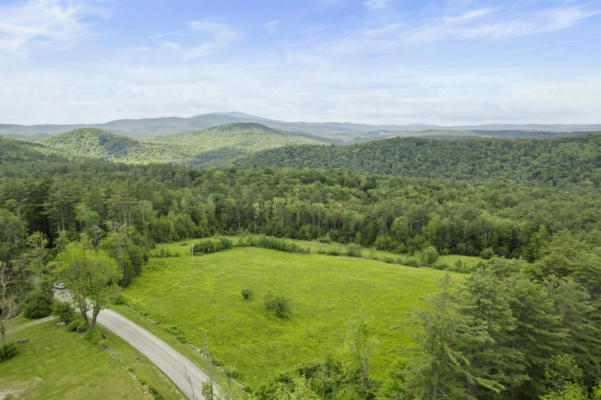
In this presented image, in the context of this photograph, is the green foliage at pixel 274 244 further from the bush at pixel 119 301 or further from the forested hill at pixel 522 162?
the forested hill at pixel 522 162

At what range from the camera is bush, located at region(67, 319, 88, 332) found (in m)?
38.0

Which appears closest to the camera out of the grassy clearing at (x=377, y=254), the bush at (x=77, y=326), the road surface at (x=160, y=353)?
the road surface at (x=160, y=353)

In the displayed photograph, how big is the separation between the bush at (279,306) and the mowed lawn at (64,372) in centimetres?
2193

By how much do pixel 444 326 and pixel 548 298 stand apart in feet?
45.5

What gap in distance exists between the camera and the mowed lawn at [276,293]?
3781cm

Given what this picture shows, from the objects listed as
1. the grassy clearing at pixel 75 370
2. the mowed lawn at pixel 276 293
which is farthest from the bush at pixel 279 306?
the grassy clearing at pixel 75 370

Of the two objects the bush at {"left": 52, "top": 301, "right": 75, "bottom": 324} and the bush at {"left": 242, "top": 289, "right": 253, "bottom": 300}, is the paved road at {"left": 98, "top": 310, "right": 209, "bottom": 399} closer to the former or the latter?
the bush at {"left": 52, "top": 301, "right": 75, "bottom": 324}

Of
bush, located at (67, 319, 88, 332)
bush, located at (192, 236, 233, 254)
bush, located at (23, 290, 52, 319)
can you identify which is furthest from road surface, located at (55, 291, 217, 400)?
bush, located at (192, 236, 233, 254)

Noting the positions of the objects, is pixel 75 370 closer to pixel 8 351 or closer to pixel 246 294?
pixel 8 351

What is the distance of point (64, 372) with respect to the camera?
101 ft

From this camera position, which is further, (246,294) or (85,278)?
(246,294)

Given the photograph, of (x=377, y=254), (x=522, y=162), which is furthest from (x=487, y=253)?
(x=522, y=162)

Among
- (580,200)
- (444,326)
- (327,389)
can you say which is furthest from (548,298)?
(580,200)

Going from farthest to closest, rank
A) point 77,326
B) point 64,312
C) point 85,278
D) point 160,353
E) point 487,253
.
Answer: point 487,253 < point 64,312 < point 77,326 < point 85,278 < point 160,353
